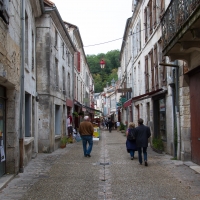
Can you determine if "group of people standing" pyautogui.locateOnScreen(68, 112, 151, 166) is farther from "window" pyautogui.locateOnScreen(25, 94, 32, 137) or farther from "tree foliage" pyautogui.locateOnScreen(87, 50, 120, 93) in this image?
"tree foliage" pyautogui.locateOnScreen(87, 50, 120, 93)

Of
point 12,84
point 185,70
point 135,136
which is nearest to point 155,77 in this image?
point 185,70

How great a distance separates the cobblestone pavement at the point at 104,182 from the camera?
593 centimetres

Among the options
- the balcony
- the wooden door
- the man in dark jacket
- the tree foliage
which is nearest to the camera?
the balcony

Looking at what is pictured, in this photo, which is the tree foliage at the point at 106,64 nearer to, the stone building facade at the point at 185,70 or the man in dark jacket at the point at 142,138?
the stone building facade at the point at 185,70

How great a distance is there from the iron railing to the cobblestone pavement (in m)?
3.52

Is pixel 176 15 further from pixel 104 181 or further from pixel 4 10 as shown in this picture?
pixel 104 181

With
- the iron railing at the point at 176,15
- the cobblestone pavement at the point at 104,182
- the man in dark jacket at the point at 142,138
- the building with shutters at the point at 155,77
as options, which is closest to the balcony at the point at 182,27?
the iron railing at the point at 176,15

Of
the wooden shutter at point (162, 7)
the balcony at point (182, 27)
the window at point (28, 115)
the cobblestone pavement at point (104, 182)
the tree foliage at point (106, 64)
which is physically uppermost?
the tree foliage at point (106, 64)

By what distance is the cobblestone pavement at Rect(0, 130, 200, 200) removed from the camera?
5.93 meters

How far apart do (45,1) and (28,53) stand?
425 centimetres

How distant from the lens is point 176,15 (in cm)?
803

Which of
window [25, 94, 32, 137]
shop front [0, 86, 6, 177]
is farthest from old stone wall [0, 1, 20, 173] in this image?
window [25, 94, 32, 137]

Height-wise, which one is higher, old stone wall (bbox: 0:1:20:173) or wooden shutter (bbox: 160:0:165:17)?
wooden shutter (bbox: 160:0:165:17)

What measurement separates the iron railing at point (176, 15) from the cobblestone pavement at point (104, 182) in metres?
3.52
